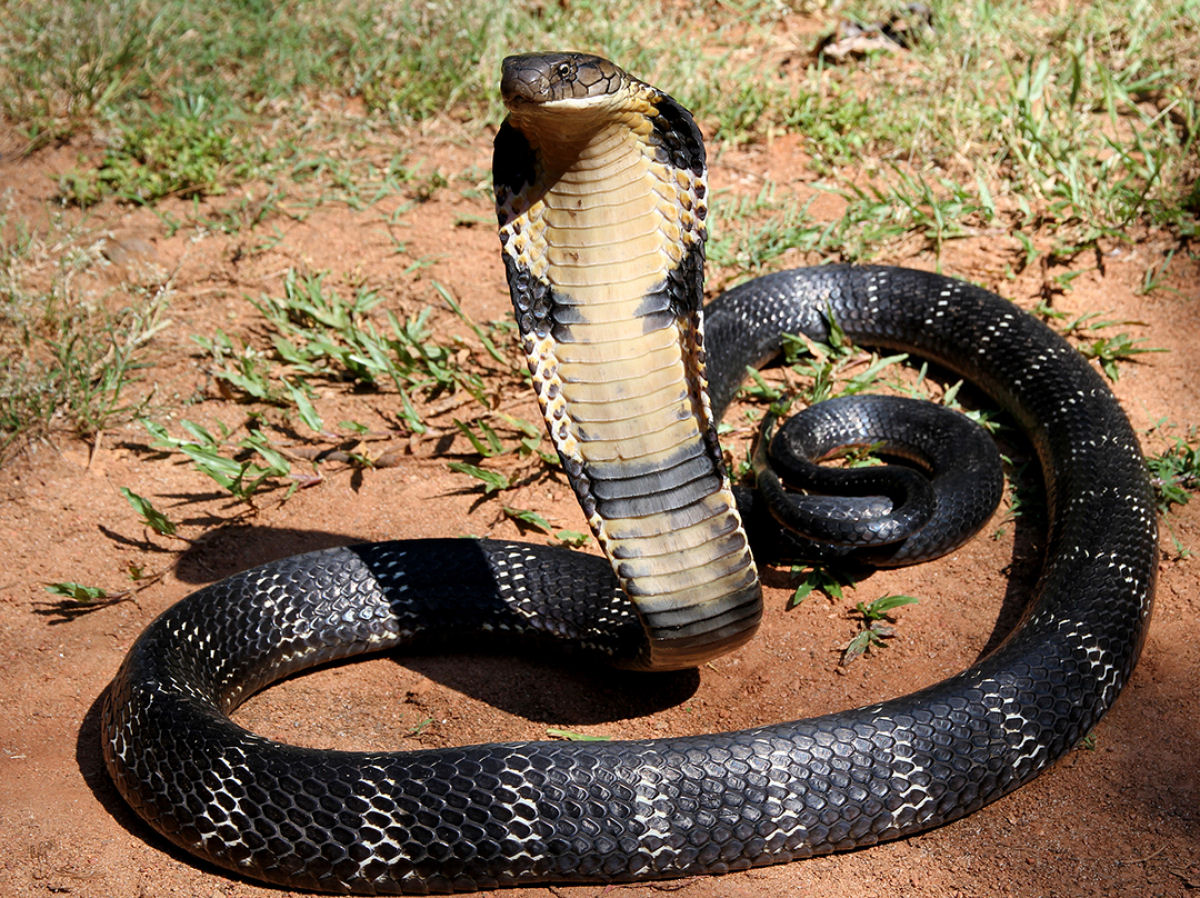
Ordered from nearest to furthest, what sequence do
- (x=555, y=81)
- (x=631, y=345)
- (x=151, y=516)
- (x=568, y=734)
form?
(x=555, y=81) → (x=631, y=345) → (x=568, y=734) → (x=151, y=516)

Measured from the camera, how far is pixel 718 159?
6.82 meters

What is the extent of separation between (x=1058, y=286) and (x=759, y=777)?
378 cm

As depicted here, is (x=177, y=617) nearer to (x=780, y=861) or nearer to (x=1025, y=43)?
(x=780, y=861)

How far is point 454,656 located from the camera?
422 centimetres

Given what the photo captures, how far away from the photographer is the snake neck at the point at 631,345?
3039 millimetres

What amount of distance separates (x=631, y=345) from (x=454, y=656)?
5.42 feet

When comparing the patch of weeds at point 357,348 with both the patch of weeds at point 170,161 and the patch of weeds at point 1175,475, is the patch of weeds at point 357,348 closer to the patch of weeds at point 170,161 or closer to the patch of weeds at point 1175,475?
the patch of weeds at point 170,161

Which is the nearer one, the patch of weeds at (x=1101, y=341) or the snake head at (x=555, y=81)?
the snake head at (x=555, y=81)

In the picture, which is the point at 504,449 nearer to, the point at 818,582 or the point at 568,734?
the point at 818,582

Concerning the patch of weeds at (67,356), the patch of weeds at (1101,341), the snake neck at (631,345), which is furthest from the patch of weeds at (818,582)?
the patch of weeds at (67,356)

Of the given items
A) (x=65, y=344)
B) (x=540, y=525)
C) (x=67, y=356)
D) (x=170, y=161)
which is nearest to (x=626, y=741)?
(x=540, y=525)

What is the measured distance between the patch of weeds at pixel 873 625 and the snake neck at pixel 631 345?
0.81 meters

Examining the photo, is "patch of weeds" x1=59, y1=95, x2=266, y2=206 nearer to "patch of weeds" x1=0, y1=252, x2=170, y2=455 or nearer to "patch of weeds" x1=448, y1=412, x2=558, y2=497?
"patch of weeds" x1=0, y1=252, x2=170, y2=455

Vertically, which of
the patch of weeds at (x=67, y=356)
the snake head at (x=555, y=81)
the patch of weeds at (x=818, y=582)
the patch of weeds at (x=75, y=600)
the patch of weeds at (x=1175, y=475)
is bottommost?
the patch of weeds at (x=818, y=582)
